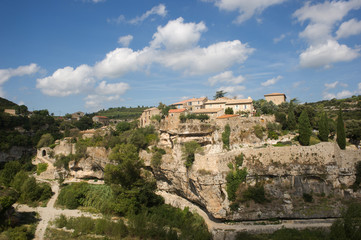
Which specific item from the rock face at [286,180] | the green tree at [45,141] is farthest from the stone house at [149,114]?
the rock face at [286,180]

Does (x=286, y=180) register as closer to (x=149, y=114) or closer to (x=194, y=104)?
(x=194, y=104)

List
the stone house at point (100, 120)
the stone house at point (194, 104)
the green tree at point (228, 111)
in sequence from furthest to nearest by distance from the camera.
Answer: the stone house at point (100, 120), the stone house at point (194, 104), the green tree at point (228, 111)

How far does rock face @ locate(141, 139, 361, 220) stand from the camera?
21.8 meters

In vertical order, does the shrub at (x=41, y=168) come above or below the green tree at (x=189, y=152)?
below

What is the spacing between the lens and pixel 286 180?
75.1 feet

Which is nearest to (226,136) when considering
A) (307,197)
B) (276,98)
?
(307,197)

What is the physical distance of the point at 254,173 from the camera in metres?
23.4

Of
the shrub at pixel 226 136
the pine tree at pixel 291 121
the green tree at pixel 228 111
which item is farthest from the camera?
the green tree at pixel 228 111

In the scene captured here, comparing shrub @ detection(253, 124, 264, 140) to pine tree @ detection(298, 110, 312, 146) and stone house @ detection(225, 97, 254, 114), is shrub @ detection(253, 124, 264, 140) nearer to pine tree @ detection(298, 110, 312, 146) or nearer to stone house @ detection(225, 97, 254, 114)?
pine tree @ detection(298, 110, 312, 146)

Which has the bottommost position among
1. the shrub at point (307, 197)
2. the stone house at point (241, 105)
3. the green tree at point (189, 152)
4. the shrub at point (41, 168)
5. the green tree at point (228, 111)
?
the shrub at point (307, 197)

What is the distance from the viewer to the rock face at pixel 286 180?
21.8 meters

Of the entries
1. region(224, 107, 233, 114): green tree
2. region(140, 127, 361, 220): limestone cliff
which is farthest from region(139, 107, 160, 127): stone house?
region(140, 127, 361, 220): limestone cliff

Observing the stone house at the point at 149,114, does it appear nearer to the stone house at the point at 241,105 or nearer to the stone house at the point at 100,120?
the stone house at the point at 241,105

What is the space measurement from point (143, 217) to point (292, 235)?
14779 mm
